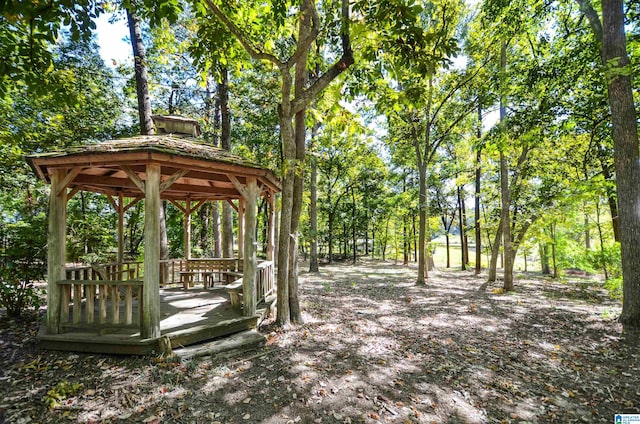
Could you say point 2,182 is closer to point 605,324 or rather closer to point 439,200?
point 605,324

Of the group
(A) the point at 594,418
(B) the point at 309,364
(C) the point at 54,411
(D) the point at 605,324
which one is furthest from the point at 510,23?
(C) the point at 54,411

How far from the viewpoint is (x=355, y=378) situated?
425 centimetres

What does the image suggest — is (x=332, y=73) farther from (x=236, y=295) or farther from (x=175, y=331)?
(x=175, y=331)

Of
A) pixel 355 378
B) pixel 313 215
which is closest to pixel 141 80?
pixel 355 378

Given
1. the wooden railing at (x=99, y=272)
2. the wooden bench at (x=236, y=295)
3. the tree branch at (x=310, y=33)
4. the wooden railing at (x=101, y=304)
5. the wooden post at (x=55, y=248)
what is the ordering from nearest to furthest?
the wooden railing at (x=101, y=304) < the wooden post at (x=55, y=248) < the tree branch at (x=310, y=33) < the wooden bench at (x=236, y=295) < the wooden railing at (x=99, y=272)

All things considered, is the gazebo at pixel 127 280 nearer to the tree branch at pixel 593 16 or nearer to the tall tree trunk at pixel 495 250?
the tree branch at pixel 593 16

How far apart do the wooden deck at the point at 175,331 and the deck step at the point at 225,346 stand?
0.42 ft

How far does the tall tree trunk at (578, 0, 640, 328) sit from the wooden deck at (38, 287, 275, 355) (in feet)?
26.1

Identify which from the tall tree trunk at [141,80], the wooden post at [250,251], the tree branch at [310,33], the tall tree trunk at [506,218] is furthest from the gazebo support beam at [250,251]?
the tall tree trunk at [506,218]

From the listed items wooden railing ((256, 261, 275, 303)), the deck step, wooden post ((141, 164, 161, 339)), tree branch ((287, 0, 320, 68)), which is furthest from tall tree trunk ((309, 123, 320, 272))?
wooden post ((141, 164, 161, 339))

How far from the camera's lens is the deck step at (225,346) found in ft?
15.6

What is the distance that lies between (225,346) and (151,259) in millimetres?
2022

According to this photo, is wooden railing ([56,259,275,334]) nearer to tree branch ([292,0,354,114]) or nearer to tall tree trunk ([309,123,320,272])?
tree branch ([292,0,354,114])

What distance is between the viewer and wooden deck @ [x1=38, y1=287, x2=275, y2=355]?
461cm
